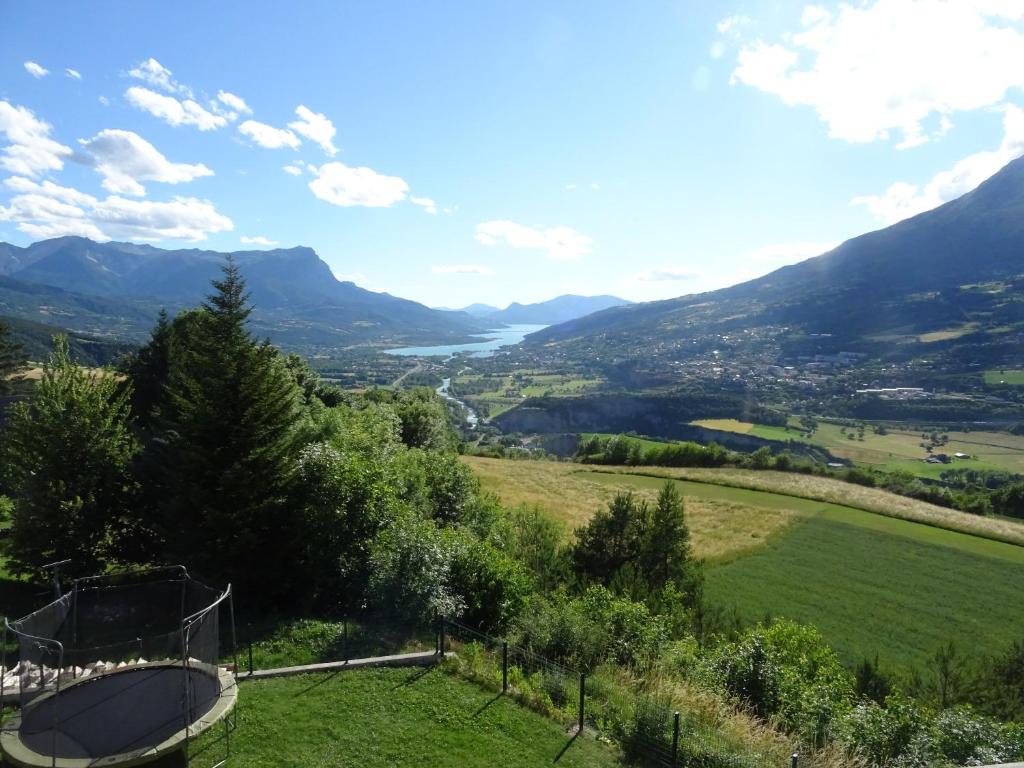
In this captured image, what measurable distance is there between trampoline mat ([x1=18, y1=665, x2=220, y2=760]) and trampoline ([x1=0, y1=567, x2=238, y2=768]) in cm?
2

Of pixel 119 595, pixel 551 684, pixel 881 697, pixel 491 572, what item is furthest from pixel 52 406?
pixel 881 697

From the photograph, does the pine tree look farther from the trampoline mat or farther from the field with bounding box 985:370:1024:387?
A: the field with bounding box 985:370:1024:387

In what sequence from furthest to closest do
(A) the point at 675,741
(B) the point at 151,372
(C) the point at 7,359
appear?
1. (C) the point at 7,359
2. (B) the point at 151,372
3. (A) the point at 675,741

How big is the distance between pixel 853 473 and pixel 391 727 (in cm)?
7853

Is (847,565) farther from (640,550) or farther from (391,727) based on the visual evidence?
(391,727)

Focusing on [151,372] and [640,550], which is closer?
[640,550]

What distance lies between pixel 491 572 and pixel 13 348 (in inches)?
2426

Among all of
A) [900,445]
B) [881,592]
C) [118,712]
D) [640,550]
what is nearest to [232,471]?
[118,712]

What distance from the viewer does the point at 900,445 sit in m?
120

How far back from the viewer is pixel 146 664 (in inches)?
418

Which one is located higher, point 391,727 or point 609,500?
point 391,727

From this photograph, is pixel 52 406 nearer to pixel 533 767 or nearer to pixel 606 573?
pixel 533 767

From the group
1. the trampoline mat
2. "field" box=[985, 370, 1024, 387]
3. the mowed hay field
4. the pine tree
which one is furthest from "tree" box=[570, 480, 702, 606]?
"field" box=[985, 370, 1024, 387]

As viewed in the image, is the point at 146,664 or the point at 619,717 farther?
the point at 619,717
